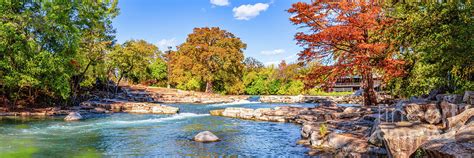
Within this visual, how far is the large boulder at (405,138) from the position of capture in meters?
6.89

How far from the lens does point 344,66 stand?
16.2 meters

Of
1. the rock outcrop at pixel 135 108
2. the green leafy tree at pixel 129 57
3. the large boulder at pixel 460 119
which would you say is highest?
the green leafy tree at pixel 129 57

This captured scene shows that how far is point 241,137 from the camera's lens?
13.1 meters

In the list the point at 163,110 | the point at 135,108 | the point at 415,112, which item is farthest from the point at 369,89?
the point at 135,108

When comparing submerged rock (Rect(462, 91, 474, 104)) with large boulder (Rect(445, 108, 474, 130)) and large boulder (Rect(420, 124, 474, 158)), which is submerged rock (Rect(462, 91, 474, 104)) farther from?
large boulder (Rect(420, 124, 474, 158))

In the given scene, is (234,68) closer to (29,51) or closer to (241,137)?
(29,51)

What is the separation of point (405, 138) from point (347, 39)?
33.4 feet

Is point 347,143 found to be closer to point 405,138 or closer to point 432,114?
point 432,114

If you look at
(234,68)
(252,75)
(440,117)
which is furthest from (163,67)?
(440,117)

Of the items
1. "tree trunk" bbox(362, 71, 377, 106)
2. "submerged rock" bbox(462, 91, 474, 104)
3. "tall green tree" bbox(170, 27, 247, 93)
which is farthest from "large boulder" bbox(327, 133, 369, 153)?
"tall green tree" bbox(170, 27, 247, 93)

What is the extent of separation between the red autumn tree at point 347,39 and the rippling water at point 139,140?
13.4 feet

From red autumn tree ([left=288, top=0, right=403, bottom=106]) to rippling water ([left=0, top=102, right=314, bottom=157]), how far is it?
4070 mm

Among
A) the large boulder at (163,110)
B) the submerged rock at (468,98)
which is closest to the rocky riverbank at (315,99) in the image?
the large boulder at (163,110)

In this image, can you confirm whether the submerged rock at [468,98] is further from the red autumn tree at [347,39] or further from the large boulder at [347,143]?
the red autumn tree at [347,39]
